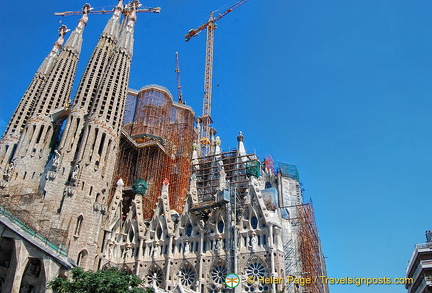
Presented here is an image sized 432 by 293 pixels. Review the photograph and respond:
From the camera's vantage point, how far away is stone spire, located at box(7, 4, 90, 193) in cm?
4234

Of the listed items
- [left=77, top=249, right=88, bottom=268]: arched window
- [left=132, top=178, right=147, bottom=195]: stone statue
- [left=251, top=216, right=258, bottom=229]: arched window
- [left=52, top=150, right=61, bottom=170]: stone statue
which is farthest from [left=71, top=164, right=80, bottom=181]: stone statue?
[left=251, top=216, right=258, bottom=229]: arched window

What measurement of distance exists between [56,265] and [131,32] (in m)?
36.2

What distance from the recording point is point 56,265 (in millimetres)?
31062

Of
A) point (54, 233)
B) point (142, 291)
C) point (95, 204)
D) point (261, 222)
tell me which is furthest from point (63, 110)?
point (142, 291)

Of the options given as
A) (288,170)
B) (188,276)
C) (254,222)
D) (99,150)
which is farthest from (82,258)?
(288,170)

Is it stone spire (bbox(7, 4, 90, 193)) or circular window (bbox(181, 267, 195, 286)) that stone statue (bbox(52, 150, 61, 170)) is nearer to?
stone spire (bbox(7, 4, 90, 193))

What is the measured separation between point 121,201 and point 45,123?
13248mm

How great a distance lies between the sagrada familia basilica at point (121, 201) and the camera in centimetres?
3478

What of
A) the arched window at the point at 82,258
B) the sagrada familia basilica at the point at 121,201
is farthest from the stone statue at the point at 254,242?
the arched window at the point at 82,258

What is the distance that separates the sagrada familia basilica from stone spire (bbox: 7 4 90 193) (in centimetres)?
14

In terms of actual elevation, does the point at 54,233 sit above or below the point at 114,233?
below

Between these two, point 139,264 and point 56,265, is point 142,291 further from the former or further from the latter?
point 139,264

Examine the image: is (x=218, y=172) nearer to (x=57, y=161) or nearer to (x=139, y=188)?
(x=139, y=188)

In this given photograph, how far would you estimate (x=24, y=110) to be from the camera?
49.4m
